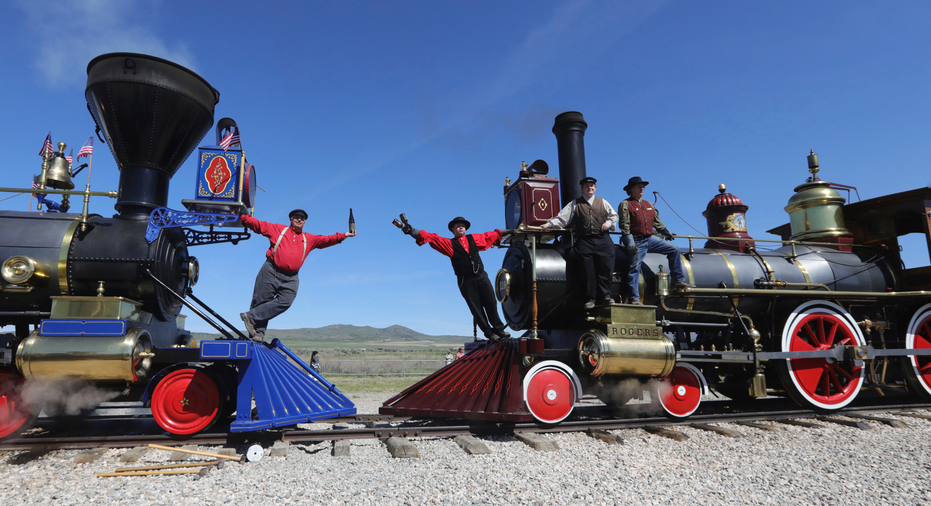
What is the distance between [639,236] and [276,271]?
4346mm

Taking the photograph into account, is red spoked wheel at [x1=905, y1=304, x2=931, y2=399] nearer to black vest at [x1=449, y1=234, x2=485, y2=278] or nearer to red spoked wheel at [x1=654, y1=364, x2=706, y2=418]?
red spoked wheel at [x1=654, y1=364, x2=706, y2=418]

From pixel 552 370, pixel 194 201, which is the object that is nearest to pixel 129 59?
pixel 194 201

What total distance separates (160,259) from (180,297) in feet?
1.47

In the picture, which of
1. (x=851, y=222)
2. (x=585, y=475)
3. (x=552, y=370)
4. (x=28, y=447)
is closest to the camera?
(x=585, y=475)

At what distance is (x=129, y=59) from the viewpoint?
543cm

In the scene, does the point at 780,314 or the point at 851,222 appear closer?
the point at 780,314

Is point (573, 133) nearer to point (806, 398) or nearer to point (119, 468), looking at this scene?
point (806, 398)

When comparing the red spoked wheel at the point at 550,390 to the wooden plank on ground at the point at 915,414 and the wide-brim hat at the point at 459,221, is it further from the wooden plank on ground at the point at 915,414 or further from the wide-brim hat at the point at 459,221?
the wooden plank on ground at the point at 915,414

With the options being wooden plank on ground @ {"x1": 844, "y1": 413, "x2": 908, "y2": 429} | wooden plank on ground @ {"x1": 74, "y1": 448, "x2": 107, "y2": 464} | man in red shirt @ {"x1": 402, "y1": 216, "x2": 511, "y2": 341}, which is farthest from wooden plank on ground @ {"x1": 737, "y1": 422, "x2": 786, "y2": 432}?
wooden plank on ground @ {"x1": 74, "y1": 448, "x2": 107, "y2": 464}

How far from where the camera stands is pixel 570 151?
684cm

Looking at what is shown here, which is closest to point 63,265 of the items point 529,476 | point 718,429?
point 529,476

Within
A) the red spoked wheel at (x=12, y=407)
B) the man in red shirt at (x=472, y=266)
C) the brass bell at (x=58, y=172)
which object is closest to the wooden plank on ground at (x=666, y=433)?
the man in red shirt at (x=472, y=266)

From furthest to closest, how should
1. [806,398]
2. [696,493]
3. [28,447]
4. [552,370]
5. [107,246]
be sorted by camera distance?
[806,398] → [552,370] → [107,246] → [28,447] → [696,493]

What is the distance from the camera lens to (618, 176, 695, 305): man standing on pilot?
6.25 m
